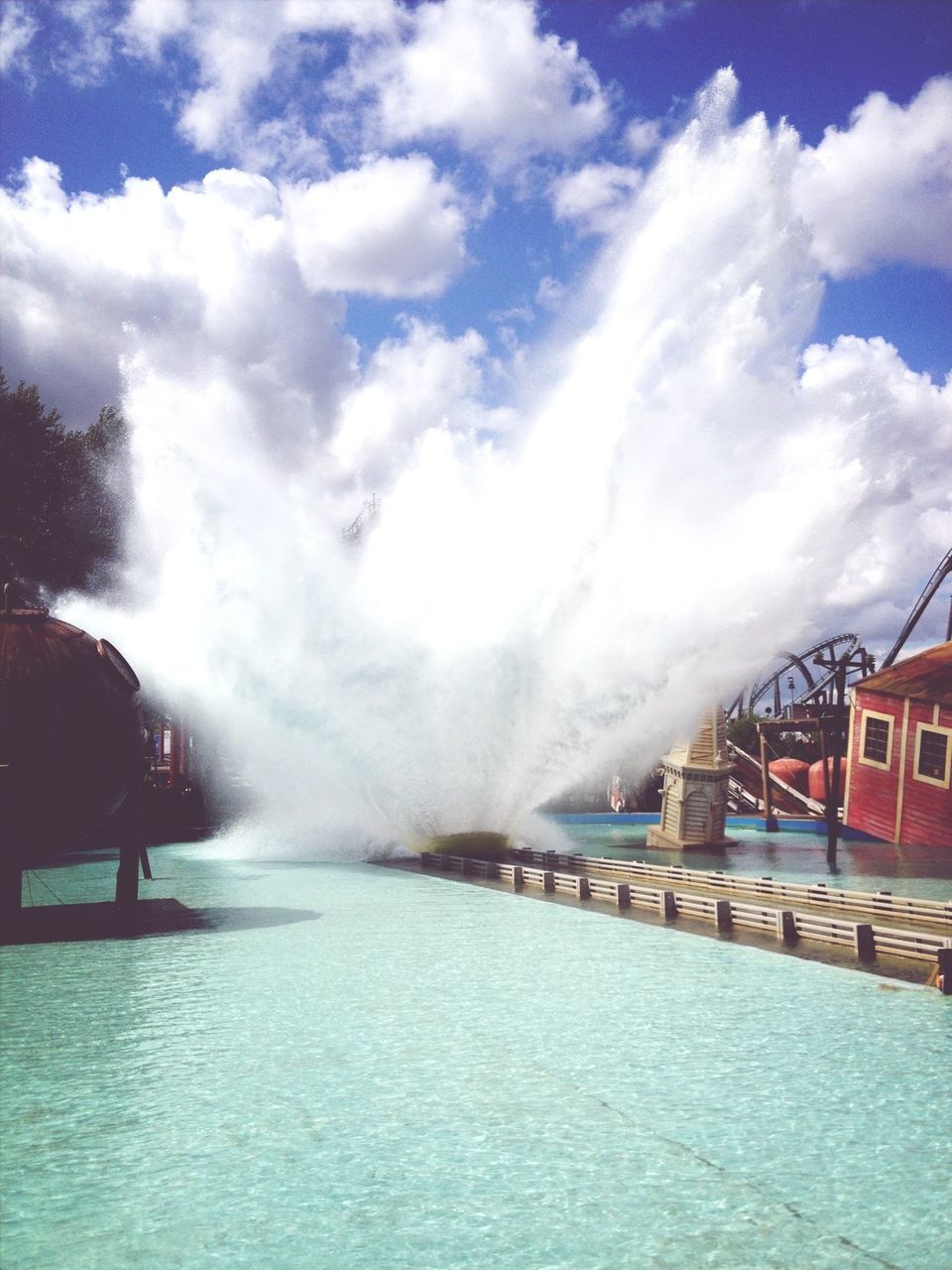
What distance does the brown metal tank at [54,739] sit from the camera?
15.9m

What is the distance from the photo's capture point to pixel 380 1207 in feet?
25.0

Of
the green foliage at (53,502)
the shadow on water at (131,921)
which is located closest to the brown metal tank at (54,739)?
the shadow on water at (131,921)

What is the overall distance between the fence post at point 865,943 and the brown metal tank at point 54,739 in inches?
479

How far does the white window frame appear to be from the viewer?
3941 cm

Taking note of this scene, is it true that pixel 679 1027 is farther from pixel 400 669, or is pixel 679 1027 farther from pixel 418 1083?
pixel 400 669

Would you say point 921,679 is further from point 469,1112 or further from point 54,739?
point 469,1112

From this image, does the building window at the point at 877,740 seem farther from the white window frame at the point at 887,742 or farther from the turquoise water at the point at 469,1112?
the turquoise water at the point at 469,1112

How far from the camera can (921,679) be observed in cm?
3838

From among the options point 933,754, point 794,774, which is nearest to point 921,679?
point 933,754

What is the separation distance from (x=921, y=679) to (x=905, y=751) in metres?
2.85

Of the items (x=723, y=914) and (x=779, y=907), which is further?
(x=779, y=907)

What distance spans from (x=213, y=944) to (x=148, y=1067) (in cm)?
691

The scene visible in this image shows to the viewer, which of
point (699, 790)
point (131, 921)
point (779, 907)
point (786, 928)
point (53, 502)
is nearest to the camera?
point (786, 928)

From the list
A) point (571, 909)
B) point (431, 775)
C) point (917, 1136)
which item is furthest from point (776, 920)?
point (431, 775)
